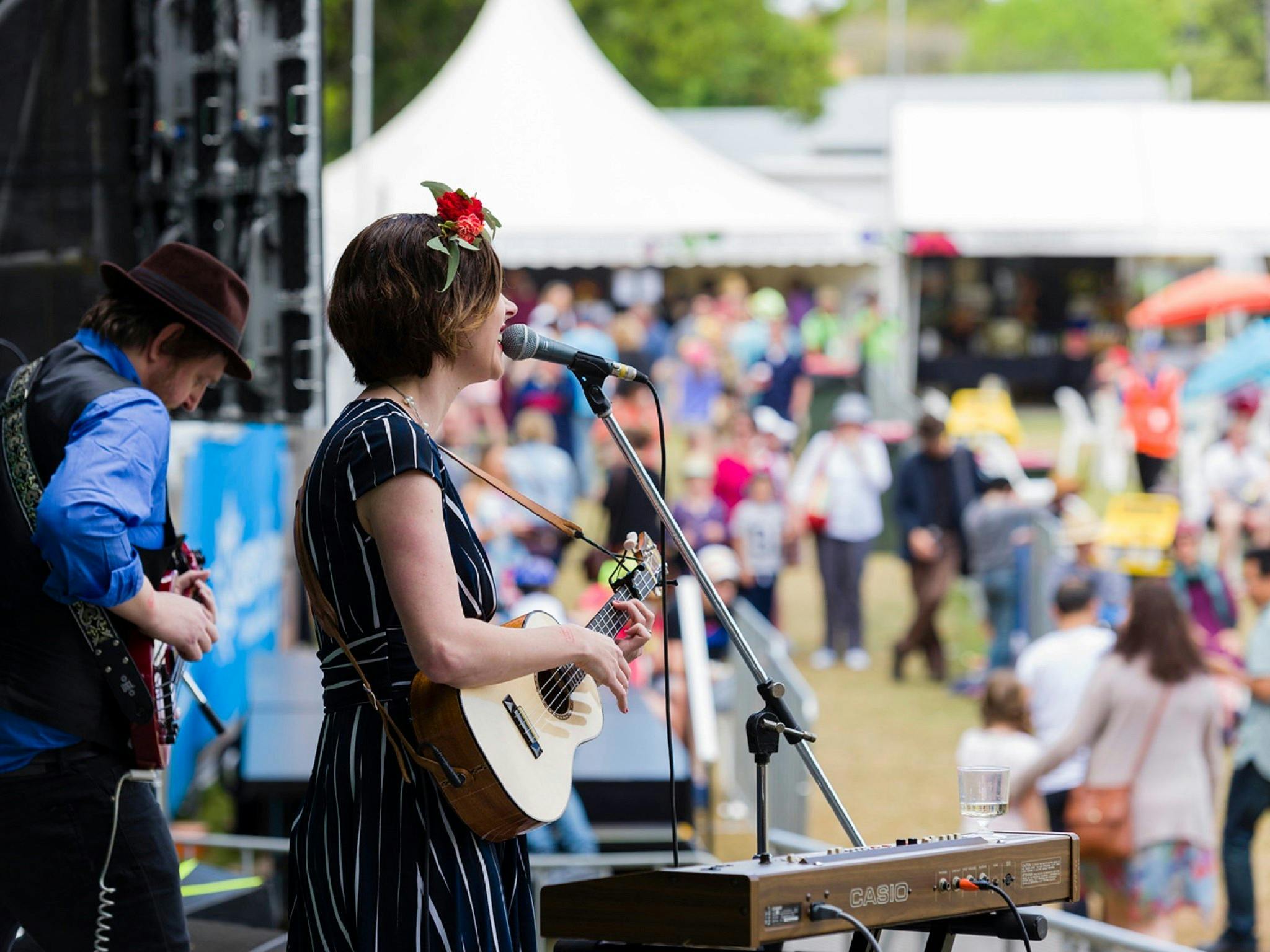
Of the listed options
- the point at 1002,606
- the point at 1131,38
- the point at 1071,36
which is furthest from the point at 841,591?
the point at 1071,36

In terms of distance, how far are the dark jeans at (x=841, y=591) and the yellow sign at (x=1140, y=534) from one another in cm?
215

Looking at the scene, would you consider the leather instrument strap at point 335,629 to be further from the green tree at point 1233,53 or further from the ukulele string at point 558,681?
the green tree at point 1233,53

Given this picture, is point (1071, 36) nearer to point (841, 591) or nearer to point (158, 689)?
point (841, 591)

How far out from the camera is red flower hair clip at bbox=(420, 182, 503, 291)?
2387 mm

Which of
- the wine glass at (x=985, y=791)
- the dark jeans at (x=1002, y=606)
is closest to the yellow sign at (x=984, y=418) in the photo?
the dark jeans at (x=1002, y=606)

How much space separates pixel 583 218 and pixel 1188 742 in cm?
1101

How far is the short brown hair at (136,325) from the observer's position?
2.95 meters

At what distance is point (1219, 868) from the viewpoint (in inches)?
A: 314

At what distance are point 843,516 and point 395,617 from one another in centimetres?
1073

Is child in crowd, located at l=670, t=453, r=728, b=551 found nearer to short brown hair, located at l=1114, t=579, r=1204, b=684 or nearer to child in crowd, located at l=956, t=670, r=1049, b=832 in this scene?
child in crowd, located at l=956, t=670, r=1049, b=832

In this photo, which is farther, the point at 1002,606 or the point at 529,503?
the point at 1002,606

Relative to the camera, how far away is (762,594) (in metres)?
12.3

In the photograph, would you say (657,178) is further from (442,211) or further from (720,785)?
(442,211)

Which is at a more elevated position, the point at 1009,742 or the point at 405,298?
the point at 405,298
